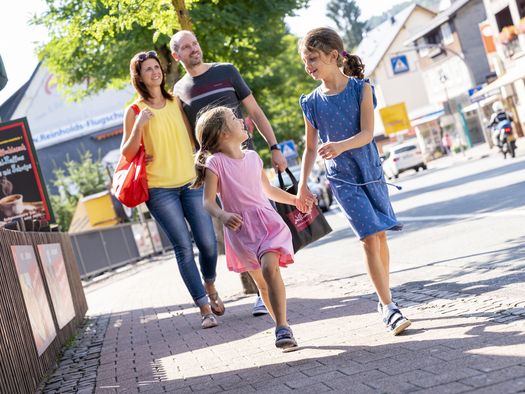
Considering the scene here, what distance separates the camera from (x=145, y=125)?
7945mm

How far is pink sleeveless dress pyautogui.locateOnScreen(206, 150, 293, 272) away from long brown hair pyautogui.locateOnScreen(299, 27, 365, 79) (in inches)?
29.2

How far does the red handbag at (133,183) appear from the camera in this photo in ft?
25.4

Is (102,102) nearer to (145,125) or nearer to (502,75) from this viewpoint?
(502,75)

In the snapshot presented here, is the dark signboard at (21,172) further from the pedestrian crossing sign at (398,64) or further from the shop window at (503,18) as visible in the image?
the pedestrian crossing sign at (398,64)

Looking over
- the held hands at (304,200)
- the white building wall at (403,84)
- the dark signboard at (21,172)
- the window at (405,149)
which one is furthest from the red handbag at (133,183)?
the white building wall at (403,84)

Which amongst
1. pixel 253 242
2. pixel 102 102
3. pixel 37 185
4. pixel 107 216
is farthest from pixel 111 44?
pixel 102 102

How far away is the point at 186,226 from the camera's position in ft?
26.2

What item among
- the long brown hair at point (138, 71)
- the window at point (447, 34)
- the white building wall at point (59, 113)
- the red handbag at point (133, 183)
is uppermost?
the white building wall at point (59, 113)

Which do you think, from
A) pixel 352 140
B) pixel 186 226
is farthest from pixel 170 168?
pixel 352 140

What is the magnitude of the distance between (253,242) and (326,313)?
1.45m

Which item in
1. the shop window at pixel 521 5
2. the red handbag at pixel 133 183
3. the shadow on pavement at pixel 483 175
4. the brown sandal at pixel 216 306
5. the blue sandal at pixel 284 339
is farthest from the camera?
the shop window at pixel 521 5

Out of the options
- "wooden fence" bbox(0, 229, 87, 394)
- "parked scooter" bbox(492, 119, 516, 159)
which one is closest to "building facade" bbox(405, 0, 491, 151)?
"parked scooter" bbox(492, 119, 516, 159)

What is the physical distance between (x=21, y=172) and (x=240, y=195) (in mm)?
12024

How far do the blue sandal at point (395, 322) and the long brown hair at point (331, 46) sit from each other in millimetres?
1456
